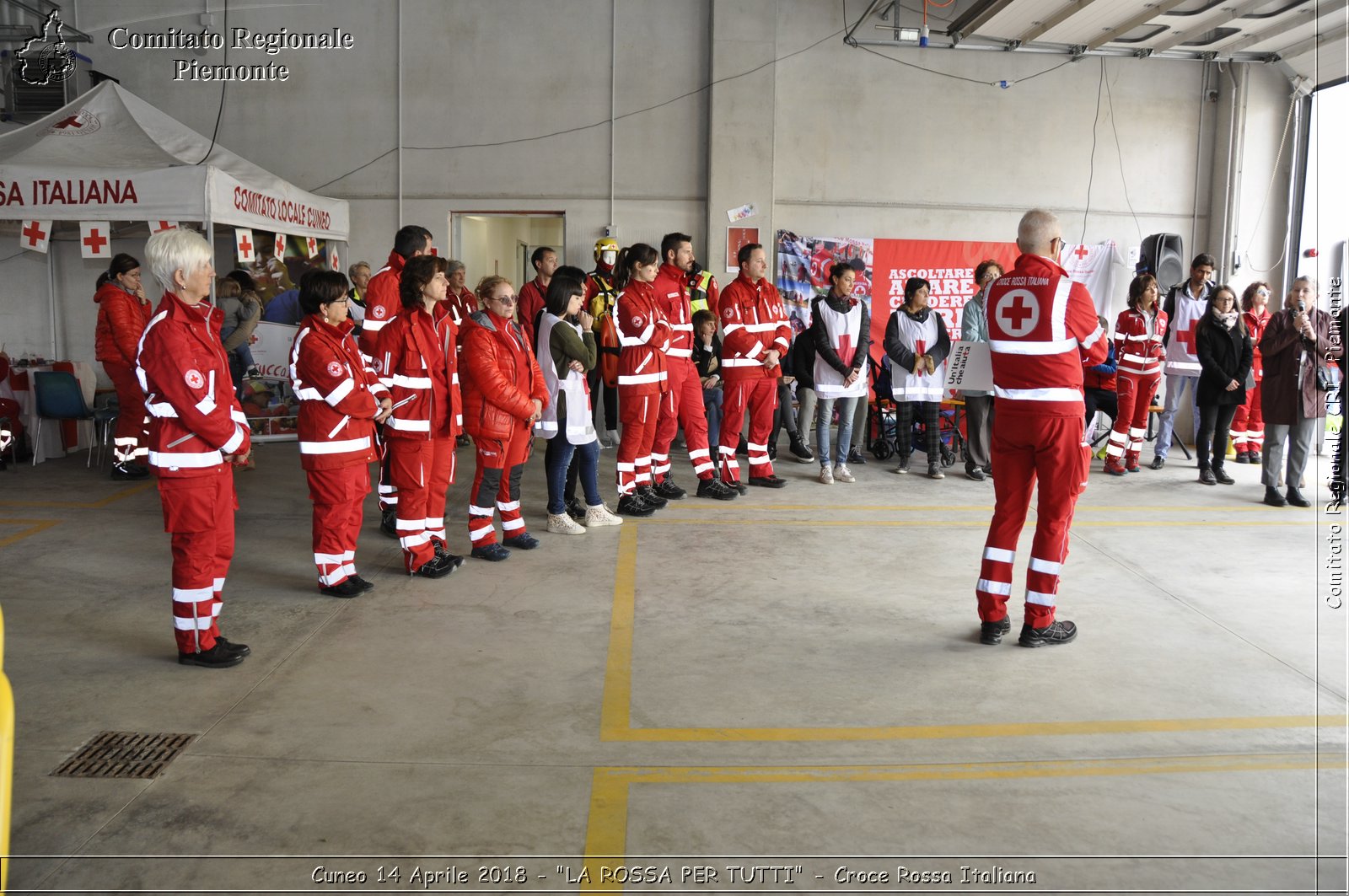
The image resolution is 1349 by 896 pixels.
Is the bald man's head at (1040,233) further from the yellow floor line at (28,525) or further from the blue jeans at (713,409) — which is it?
the yellow floor line at (28,525)

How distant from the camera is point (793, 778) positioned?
3441 millimetres

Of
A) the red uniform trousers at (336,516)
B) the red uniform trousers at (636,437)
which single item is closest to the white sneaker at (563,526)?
the red uniform trousers at (636,437)

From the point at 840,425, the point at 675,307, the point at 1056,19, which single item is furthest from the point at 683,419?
the point at 1056,19

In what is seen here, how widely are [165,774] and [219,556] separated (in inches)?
50.3

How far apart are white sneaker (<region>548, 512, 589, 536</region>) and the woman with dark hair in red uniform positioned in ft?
12.5

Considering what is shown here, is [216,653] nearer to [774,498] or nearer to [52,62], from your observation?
[774,498]

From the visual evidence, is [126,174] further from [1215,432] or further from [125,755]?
[1215,432]

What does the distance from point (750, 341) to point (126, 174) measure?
19.3 feet

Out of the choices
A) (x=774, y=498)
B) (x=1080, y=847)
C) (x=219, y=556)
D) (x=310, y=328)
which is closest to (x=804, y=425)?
(x=774, y=498)

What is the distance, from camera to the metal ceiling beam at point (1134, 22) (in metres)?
10.0

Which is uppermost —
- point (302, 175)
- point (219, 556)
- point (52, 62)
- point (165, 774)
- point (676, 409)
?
point (52, 62)

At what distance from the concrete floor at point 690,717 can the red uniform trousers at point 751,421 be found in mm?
1732

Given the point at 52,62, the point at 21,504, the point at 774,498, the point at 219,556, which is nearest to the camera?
the point at 219,556

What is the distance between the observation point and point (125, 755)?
11.8 feet
